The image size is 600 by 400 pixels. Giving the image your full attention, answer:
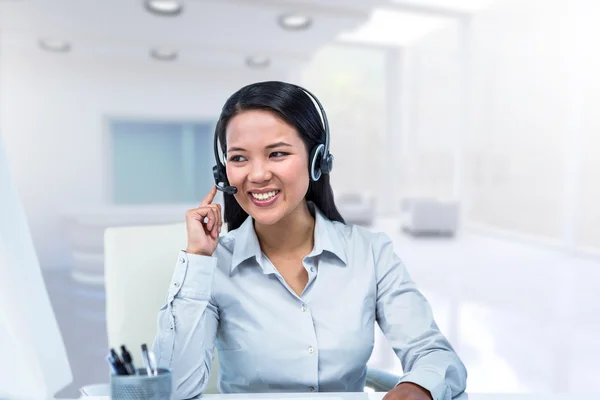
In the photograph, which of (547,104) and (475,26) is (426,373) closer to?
(547,104)

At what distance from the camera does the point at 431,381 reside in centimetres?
106

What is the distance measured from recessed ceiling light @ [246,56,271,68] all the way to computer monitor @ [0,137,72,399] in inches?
264

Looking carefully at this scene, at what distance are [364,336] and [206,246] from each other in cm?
43

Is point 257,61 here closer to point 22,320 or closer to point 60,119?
point 60,119

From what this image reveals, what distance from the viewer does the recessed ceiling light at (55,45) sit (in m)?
6.20

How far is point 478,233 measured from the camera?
10.0 m

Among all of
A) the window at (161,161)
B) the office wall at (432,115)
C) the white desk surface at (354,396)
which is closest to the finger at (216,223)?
the white desk surface at (354,396)

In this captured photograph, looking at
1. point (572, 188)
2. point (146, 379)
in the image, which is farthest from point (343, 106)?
point (146, 379)

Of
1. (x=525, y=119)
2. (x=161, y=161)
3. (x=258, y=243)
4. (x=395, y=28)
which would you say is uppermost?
(x=395, y=28)

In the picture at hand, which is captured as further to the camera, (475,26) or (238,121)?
(475,26)

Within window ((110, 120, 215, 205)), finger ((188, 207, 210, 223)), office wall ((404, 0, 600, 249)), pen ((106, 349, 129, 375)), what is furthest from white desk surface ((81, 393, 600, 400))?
window ((110, 120, 215, 205))

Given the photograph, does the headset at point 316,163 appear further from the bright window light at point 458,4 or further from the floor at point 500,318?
the bright window light at point 458,4

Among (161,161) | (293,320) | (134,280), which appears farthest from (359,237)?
(161,161)

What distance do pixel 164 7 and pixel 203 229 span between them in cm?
462
